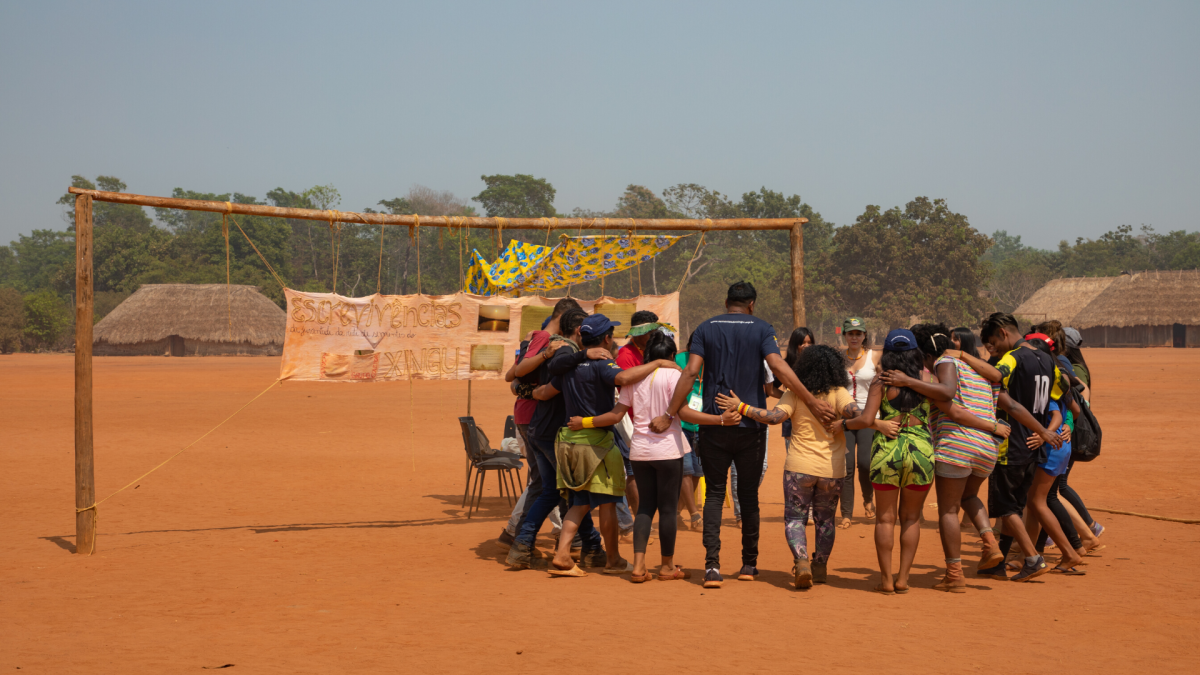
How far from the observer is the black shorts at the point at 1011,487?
5340 millimetres

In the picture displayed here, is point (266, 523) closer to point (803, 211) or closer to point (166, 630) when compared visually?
point (166, 630)

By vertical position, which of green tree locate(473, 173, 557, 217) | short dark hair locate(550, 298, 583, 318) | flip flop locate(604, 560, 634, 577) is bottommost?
flip flop locate(604, 560, 634, 577)

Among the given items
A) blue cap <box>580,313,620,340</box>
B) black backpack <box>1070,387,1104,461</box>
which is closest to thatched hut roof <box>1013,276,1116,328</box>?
black backpack <box>1070,387,1104,461</box>

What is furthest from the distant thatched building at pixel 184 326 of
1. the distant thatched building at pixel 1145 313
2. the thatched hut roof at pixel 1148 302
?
the thatched hut roof at pixel 1148 302

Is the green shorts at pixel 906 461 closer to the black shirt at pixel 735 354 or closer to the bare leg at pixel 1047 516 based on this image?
the black shirt at pixel 735 354

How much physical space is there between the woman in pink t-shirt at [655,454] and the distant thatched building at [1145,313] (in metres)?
45.9

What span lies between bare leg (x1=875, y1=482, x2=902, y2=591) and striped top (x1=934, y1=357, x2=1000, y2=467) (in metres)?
0.39

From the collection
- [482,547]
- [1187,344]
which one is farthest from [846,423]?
[1187,344]

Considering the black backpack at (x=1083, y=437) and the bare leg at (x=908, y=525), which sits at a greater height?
the black backpack at (x=1083, y=437)

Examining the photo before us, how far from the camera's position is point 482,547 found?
21.2 feet

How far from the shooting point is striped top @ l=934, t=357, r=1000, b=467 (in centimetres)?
494

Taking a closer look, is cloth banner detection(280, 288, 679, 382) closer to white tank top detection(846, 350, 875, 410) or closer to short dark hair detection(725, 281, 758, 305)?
white tank top detection(846, 350, 875, 410)

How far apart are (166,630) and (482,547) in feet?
8.27

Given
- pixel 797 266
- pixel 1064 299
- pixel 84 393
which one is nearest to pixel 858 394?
pixel 797 266
